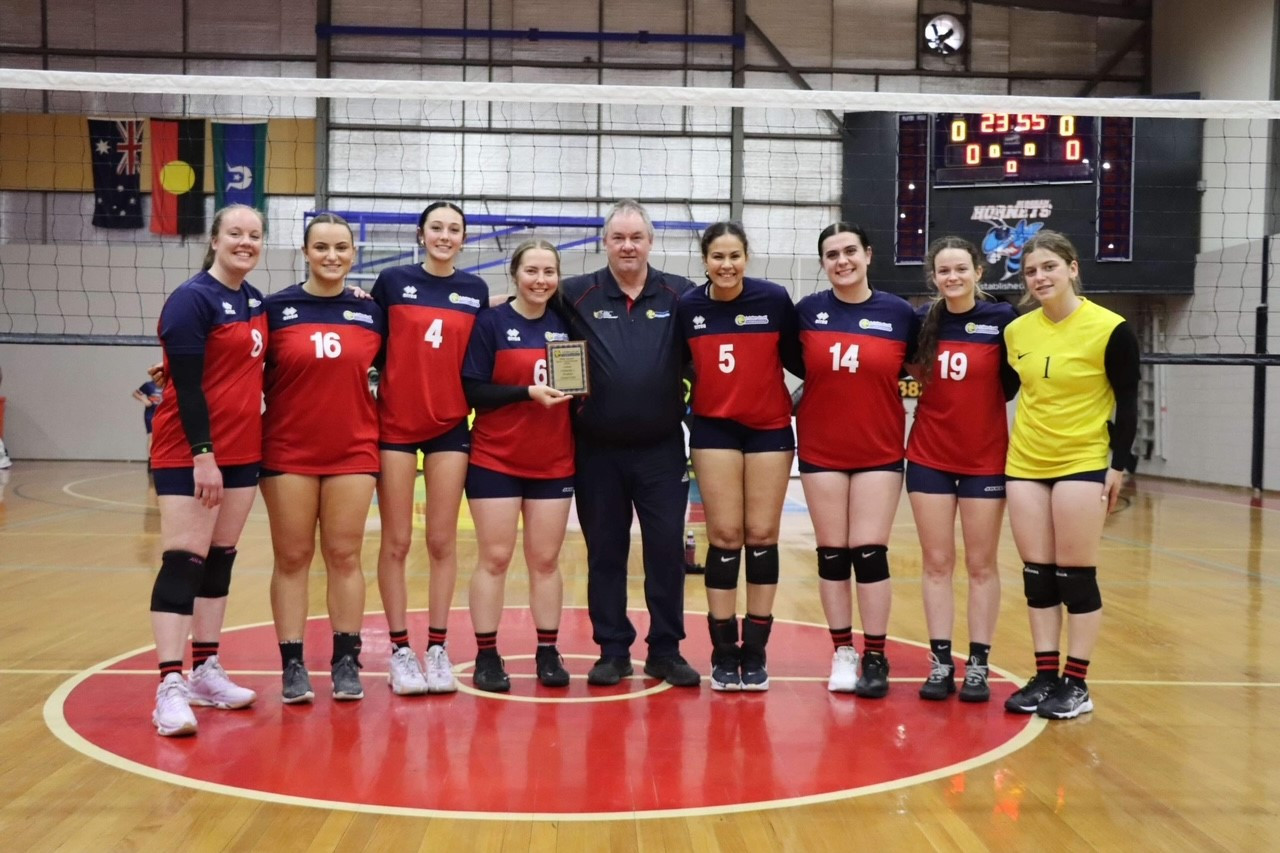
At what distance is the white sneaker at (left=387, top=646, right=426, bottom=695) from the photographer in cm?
462

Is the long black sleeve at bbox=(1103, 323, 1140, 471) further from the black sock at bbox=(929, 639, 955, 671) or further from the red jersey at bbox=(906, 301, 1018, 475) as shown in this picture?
the black sock at bbox=(929, 639, 955, 671)

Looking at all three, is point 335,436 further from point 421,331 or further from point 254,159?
point 254,159

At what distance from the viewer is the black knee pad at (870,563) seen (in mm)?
4688

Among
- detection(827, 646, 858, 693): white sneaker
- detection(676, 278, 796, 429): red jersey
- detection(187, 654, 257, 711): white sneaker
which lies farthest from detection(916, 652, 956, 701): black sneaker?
detection(187, 654, 257, 711): white sneaker

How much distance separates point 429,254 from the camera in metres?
4.64

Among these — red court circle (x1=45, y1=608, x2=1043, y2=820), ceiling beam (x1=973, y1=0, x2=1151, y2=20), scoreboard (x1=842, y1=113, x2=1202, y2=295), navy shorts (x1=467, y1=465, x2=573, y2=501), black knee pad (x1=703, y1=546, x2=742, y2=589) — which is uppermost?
ceiling beam (x1=973, y1=0, x2=1151, y2=20)

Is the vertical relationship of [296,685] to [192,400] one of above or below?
below

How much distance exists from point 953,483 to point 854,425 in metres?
0.49

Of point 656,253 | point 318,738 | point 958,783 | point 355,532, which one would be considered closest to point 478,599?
point 355,532

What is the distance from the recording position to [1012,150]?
52.8 ft

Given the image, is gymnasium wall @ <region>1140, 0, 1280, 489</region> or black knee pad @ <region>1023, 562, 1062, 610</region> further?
gymnasium wall @ <region>1140, 0, 1280, 489</region>

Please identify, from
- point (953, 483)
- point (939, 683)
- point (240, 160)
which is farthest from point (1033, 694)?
point (240, 160)

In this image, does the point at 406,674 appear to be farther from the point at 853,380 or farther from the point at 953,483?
the point at 953,483

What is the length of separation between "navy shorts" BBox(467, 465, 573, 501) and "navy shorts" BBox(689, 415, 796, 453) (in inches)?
24.7
